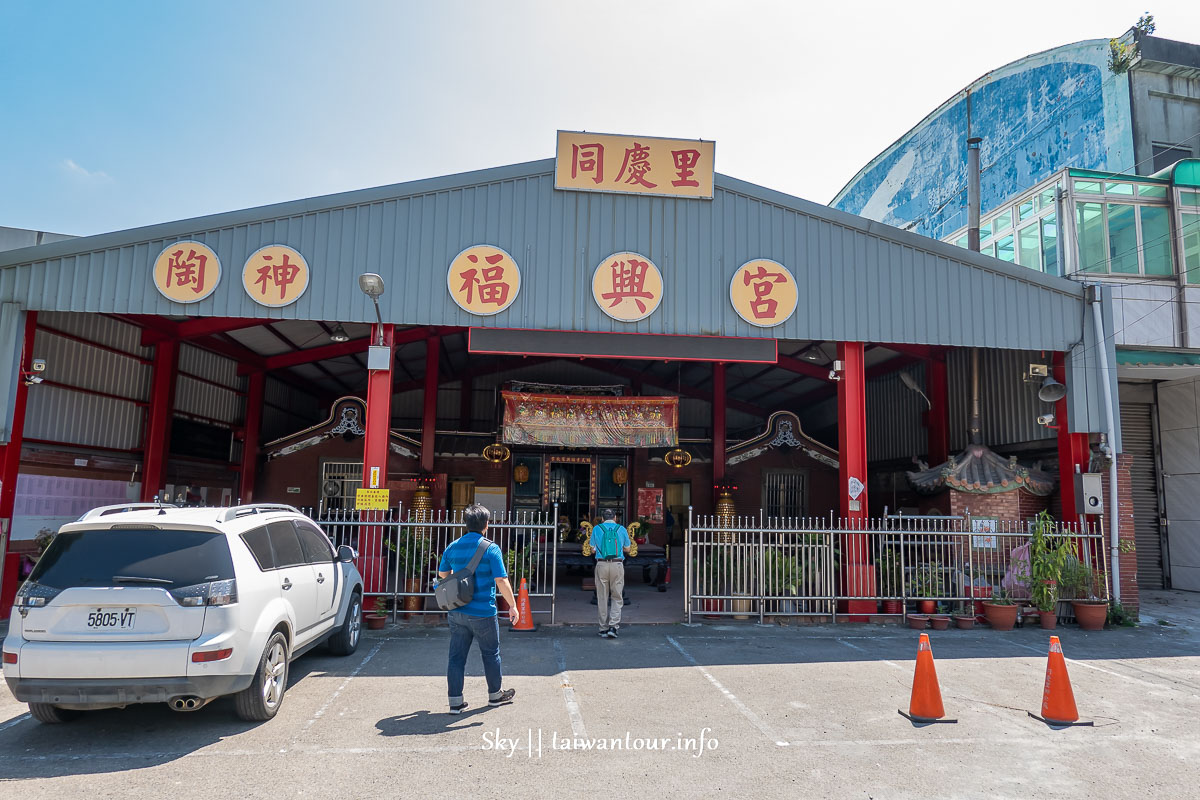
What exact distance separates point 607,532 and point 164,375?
391 inches

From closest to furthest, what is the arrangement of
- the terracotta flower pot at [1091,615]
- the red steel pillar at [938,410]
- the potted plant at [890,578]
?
the terracotta flower pot at [1091,615], the potted plant at [890,578], the red steel pillar at [938,410]

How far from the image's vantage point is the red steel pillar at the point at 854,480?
10.9 meters

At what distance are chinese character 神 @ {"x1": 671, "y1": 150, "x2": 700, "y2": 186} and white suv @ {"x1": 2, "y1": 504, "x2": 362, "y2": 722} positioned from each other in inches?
339

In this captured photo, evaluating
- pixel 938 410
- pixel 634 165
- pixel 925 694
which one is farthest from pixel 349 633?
pixel 938 410

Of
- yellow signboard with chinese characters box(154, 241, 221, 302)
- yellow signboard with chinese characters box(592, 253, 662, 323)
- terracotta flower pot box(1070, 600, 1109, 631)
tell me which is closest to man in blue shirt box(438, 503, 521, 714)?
yellow signboard with chinese characters box(592, 253, 662, 323)

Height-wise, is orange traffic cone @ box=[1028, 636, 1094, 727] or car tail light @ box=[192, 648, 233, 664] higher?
car tail light @ box=[192, 648, 233, 664]

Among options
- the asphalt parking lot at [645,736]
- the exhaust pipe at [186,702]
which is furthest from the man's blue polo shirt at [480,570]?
the exhaust pipe at [186,702]

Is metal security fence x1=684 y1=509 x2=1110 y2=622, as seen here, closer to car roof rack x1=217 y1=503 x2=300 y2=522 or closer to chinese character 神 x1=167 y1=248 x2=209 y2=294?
car roof rack x1=217 y1=503 x2=300 y2=522

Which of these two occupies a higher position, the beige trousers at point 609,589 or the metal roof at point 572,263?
the metal roof at point 572,263

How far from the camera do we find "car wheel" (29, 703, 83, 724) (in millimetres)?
5430

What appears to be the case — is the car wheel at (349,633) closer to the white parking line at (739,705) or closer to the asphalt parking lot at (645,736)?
the asphalt parking lot at (645,736)

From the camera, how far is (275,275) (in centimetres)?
1082

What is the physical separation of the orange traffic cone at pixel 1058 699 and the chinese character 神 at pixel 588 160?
883 cm

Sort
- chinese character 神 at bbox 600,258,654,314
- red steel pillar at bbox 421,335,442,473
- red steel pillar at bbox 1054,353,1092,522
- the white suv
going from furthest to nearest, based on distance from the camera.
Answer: red steel pillar at bbox 421,335,442,473 → red steel pillar at bbox 1054,353,1092,522 → chinese character 神 at bbox 600,258,654,314 → the white suv
